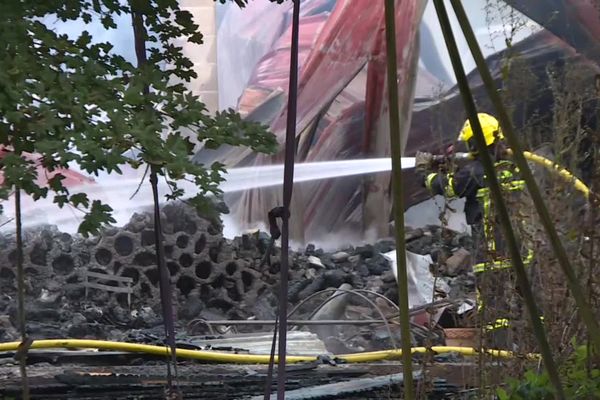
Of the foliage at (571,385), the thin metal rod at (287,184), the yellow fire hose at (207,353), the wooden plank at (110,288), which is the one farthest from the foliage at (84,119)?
the wooden plank at (110,288)

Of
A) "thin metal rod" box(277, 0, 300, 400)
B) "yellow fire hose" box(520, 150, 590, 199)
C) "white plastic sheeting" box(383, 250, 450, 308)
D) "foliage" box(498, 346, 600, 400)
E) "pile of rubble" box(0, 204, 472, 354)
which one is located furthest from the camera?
"white plastic sheeting" box(383, 250, 450, 308)

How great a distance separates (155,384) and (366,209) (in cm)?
814

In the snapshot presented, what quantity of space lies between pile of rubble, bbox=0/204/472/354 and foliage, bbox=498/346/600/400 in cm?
503

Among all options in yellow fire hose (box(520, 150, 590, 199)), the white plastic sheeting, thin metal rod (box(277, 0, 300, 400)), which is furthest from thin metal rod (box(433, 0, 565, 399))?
the white plastic sheeting

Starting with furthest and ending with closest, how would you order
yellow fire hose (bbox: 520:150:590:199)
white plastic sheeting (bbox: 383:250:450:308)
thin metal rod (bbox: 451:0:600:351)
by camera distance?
white plastic sheeting (bbox: 383:250:450:308) → yellow fire hose (bbox: 520:150:590:199) → thin metal rod (bbox: 451:0:600:351)

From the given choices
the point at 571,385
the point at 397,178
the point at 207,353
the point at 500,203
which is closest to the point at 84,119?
the point at 397,178

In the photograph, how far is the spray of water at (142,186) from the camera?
9.68m

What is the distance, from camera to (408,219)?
11.6 metres

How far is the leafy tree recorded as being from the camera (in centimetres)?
112

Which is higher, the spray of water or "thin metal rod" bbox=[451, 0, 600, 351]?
the spray of water

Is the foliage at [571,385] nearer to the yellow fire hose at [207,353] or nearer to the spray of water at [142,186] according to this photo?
the yellow fire hose at [207,353]

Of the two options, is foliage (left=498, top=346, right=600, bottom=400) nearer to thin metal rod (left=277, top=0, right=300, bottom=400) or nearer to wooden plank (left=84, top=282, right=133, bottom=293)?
thin metal rod (left=277, top=0, right=300, bottom=400)

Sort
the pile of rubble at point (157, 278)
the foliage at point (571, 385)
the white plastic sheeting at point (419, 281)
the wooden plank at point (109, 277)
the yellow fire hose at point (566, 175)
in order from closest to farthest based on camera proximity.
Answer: the foliage at point (571, 385) < the yellow fire hose at point (566, 175) < the pile of rubble at point (157, 278) < the white plastic sheeting at point (419, 281) < the wooden plank at point (109, 277)

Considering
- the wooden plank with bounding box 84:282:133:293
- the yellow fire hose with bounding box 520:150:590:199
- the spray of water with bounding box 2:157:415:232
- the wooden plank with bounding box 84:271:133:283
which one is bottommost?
the yellow fire hose with bounding box 520:150:590:199
